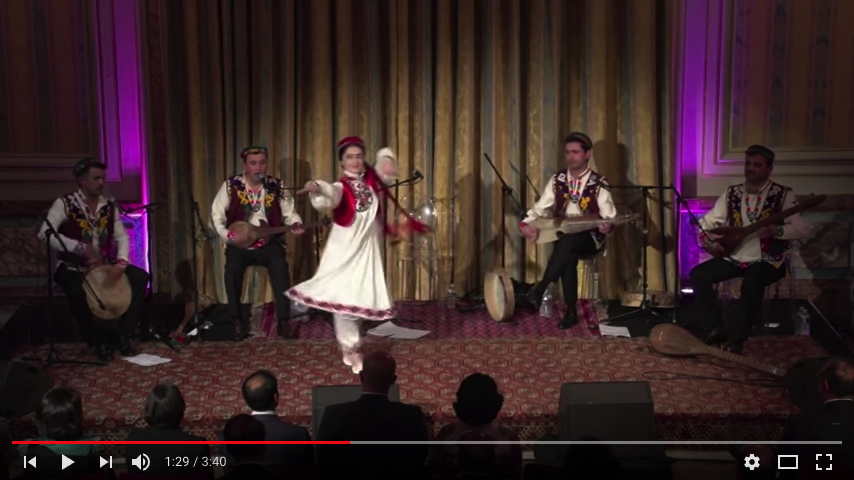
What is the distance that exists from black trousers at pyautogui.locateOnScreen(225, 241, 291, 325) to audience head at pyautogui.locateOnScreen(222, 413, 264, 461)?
10.9ft

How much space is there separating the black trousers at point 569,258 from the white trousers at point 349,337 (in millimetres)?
1625

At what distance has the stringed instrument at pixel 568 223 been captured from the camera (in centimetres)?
731

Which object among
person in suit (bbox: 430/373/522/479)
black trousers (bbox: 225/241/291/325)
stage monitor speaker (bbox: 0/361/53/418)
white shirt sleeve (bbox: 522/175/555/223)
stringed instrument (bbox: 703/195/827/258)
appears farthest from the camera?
white shirt sleeve (bbox: 522/175/555/223)

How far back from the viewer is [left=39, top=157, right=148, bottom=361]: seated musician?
686 cm

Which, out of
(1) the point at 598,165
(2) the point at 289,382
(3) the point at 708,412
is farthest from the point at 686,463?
(1) the point at 598,165

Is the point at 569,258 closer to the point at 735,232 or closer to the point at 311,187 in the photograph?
the point at 735,232

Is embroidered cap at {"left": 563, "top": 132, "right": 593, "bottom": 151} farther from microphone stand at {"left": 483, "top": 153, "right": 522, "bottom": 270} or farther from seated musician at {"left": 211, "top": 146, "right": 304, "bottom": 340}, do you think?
seated musician at {"left": 211, "top": 146, "right": 304, "bottom": 340}

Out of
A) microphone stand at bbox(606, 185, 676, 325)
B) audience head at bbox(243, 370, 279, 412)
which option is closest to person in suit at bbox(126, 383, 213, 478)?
audience head at bbox(243, 370, 279, 412)

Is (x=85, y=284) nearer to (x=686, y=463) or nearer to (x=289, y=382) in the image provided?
(x=289, y=382)

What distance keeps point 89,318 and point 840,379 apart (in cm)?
450

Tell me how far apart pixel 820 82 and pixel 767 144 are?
57 centimetres

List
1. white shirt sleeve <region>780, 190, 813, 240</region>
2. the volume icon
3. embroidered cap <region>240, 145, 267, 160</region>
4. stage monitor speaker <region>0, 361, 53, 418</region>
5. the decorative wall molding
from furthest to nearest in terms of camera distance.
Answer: the decorative wall molding < embroidered cap <region>240, 145, 267, 160</region> < white shirt sleeve <region>780, 190, 813, 240</region> < stage monitor speaker <region>0, 361, 53, 418</region> < the volume icon

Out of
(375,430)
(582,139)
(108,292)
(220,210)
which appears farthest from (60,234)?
(375,430)

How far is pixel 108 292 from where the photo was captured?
6652mm
